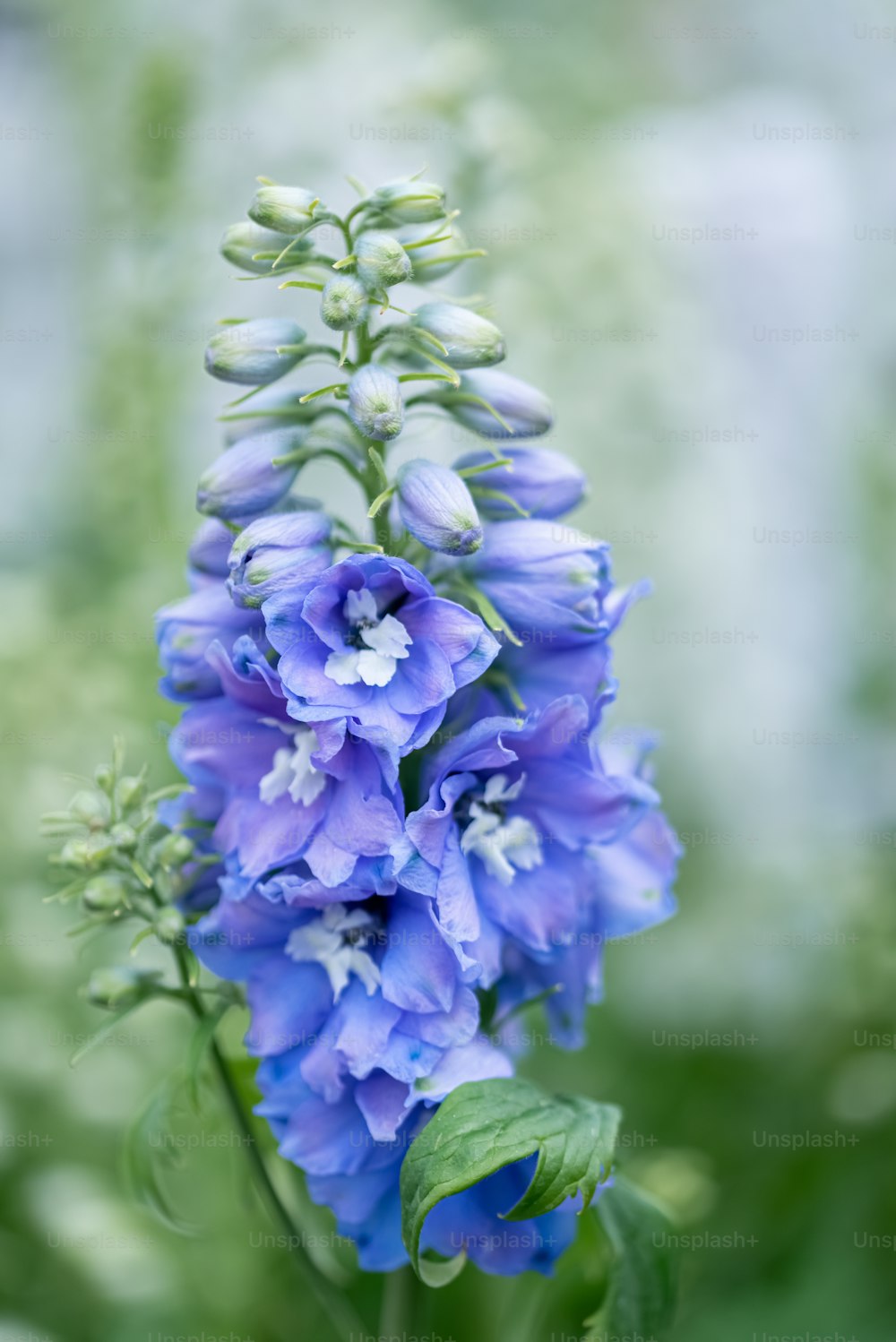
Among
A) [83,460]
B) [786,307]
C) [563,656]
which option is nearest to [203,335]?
[83,460]

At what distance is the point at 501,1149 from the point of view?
1.68 meters

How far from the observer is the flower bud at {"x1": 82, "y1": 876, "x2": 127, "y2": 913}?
1.83 meters

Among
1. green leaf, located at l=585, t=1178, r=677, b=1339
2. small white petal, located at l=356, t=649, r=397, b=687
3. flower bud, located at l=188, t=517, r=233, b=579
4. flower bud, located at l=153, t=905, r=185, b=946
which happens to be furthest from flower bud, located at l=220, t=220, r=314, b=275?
green leaf, located at l=585, t=1178, r=677, b=1339

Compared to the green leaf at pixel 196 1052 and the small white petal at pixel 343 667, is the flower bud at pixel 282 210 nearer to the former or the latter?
the small white petal at pixel 343 667

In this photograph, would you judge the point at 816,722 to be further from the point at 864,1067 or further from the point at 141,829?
the point at 141,829

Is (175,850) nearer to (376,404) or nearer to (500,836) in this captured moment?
(500,836)

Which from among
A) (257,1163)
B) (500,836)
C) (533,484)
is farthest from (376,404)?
(257,1163)

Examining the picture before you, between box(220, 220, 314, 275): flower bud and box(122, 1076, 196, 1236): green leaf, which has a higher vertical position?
box(220, 220, 314, 275): flower bud

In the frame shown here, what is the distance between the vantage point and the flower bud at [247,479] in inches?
75.0

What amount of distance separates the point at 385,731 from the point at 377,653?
141mm

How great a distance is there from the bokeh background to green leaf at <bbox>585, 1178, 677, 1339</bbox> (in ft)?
0.95

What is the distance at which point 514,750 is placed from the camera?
191 cm

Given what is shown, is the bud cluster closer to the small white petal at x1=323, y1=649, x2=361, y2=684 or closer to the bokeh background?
the small white petal at x1=323, y1=649, x2=361, y2=684

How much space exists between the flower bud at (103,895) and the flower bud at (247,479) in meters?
0.55
